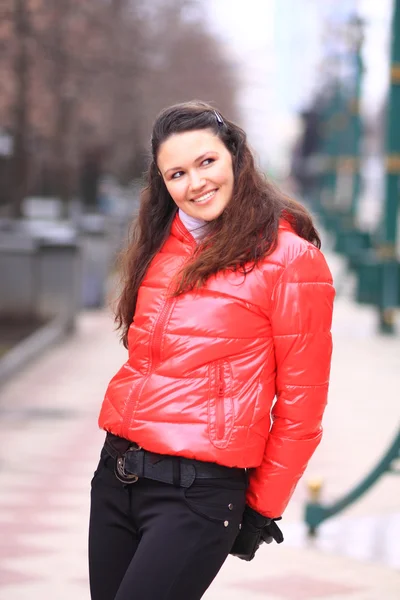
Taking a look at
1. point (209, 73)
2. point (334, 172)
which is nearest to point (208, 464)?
point (209, 73)

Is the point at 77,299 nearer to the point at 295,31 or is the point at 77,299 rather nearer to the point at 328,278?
the point at 328,278

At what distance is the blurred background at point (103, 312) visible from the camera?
5590 mm

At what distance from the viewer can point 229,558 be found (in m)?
5.55

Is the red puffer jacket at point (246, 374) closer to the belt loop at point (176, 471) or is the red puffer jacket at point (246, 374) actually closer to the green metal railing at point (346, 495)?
the belt loop at point (176, 471)

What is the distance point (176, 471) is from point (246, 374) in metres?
0.28

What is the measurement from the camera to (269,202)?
9.54 feet

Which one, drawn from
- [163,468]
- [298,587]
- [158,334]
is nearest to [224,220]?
[158,334]

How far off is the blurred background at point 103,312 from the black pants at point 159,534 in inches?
34.8

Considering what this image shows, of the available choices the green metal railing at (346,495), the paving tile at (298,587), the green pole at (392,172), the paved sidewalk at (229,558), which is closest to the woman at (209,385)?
the paving tile at (298,587)

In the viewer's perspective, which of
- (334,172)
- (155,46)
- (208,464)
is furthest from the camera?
(334,172)

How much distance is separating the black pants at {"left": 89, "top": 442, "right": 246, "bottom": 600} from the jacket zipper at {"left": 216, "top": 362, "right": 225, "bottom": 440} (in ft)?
0.39

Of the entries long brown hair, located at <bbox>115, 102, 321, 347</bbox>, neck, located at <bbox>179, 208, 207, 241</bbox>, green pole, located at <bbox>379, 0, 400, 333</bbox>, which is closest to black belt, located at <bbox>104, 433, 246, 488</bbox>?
long brown hair, located at <bbox>115, 102, 321, 347</bbox>

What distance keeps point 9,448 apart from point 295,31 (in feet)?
594

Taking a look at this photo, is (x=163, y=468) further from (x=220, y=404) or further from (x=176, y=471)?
(x=220, y=404)
